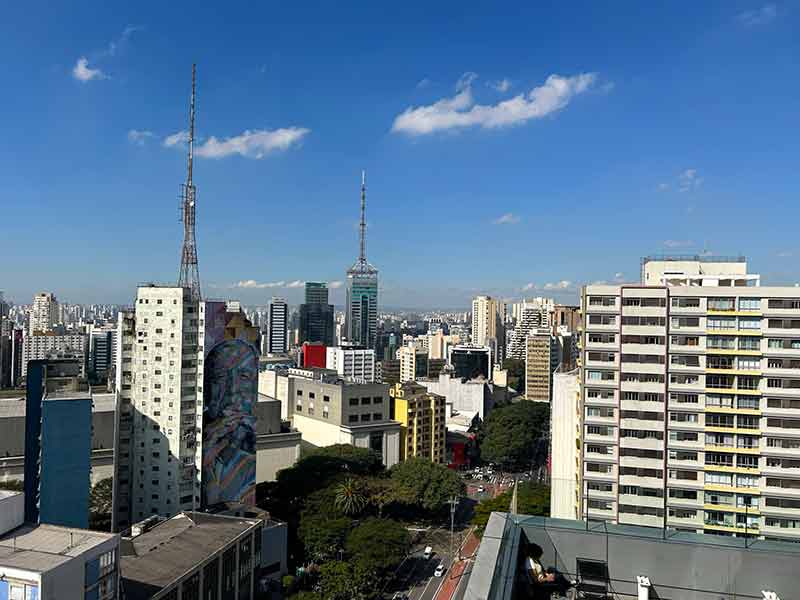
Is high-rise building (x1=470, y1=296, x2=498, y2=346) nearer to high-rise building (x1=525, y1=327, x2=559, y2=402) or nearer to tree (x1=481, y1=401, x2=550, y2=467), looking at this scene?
high-rise building (x1=525, y1=327, x2=559, y2=402)

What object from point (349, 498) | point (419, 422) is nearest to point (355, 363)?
point (419, 422)

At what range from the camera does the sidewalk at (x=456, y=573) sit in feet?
63.0

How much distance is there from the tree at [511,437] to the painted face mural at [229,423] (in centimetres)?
1766

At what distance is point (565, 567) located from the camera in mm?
3672

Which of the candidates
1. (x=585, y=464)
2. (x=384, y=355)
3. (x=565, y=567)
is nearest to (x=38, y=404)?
(x=585, y=464)

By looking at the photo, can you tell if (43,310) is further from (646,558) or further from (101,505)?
(646,558)

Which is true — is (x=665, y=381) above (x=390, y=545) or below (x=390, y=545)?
above

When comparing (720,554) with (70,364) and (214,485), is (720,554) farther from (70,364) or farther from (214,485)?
(214,485)

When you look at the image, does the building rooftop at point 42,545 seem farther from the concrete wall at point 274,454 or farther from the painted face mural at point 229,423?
the concrete wall at point 274,454

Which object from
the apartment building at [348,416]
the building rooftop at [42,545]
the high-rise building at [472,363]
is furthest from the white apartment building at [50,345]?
the building rooftop at [42,545]

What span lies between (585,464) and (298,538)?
9838mm

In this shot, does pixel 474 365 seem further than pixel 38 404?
Yes

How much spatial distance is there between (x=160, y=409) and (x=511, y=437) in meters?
22.4

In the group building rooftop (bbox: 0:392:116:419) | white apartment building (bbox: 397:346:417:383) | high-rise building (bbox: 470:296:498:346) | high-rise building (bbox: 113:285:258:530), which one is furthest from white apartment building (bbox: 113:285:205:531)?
high-rise building (bbox: 470:296:498:346)
